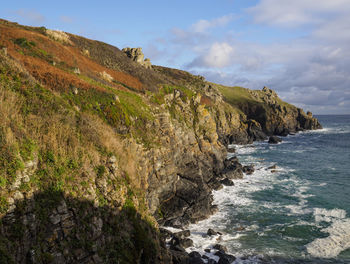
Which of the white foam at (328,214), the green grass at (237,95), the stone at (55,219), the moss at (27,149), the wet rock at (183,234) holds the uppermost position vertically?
the green grass at (237,95)

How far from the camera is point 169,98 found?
36125 mm

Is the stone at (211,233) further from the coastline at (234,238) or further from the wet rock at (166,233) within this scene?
the wet rock at (166,233)

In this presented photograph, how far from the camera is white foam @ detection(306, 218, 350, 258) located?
747 inches

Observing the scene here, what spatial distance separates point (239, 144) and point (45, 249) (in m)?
72.8

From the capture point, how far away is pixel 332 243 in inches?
795

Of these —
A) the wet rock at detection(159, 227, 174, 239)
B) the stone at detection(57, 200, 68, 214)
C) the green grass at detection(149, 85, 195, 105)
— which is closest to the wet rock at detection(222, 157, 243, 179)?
the green grass at detection(149, 85, 195, 105)

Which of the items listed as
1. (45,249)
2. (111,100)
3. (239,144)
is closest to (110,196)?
(45,249)

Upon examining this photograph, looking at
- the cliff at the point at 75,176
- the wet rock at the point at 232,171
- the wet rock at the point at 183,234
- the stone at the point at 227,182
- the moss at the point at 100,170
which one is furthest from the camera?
the wet rock at the point at 232,171

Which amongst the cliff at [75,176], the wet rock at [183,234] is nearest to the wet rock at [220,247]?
the wet rock at [183,234]

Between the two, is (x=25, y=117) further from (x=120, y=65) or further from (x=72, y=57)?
(x=120, y=65)

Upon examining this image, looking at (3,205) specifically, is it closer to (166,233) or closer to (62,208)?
(62,208)

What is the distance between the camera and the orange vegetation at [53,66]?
61.7ft

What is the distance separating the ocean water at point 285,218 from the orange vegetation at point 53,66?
1809 centimetres

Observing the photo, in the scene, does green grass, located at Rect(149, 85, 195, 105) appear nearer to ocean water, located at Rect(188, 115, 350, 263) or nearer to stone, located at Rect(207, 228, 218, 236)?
ocean water, located at Rect(188, 115, 350, 263)
